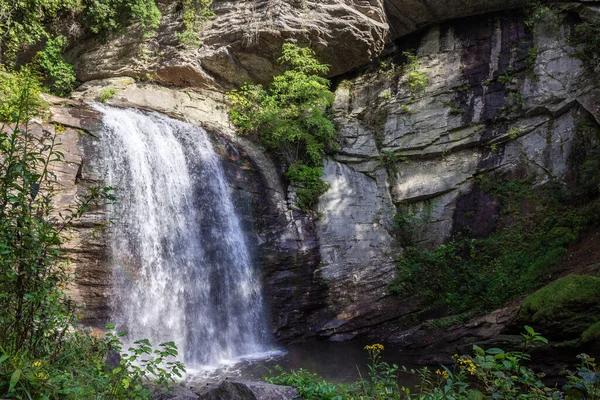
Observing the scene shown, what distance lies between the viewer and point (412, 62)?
13.6m

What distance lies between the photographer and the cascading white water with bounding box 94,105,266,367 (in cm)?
815

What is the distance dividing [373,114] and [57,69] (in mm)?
10096

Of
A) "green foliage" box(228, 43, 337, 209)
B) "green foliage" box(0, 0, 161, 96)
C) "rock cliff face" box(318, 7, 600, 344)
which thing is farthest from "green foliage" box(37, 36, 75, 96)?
"rock cliff face" box(318, 7, 600, 344)

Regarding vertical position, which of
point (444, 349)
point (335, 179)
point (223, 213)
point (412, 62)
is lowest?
point (444, 349)

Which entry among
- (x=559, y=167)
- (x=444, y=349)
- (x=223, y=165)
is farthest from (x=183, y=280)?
(x=559, y=167)

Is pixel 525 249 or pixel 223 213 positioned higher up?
pixel 223 213

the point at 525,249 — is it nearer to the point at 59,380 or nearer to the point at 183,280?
the point at 183,280

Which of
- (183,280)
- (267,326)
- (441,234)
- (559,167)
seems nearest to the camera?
(183,280)

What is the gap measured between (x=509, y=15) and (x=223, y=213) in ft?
36.6

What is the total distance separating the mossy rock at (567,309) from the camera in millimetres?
5852

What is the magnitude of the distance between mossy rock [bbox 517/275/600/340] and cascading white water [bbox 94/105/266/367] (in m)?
5.86

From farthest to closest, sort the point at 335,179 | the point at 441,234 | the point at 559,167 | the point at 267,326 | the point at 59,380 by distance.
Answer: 1. the point at 335,179
2. the point at 441,234
3. the point at 559,167
4. the point at 267,326
5. the point at 59,380

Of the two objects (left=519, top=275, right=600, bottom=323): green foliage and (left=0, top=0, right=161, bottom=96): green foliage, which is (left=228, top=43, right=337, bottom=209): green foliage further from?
(left=519, top=275, right=600, bottom=323): green foliage

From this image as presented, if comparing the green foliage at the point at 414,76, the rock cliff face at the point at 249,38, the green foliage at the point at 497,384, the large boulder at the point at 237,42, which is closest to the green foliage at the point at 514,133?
the green foliage at the point at 414,76
